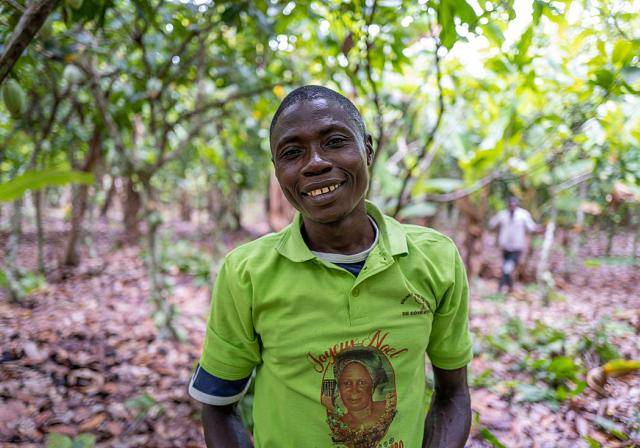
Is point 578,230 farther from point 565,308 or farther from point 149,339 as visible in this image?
point 149,339

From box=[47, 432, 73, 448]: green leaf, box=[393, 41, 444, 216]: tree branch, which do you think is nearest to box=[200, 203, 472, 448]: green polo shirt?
box=[393, 41, 444, 216]: tree branch

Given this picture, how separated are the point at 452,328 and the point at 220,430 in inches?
29.8

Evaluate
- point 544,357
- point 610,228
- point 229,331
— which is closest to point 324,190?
point 229,331

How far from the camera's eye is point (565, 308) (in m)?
5.29

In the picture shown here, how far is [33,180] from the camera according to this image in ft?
3.27

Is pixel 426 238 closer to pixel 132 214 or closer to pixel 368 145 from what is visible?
pixel 368 145

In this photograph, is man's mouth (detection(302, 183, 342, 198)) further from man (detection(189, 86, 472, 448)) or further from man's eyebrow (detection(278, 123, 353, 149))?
man's eyebrow (detection(278, 123, 353, 149))

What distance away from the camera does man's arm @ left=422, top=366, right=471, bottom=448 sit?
4.07 ft

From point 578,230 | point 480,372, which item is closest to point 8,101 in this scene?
point 480,372

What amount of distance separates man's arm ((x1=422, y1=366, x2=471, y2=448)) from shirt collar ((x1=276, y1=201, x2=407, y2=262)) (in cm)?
45

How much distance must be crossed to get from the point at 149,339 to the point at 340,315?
279cm

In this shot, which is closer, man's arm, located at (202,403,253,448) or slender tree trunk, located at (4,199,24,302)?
man's arm, located at (202,403,253,448)

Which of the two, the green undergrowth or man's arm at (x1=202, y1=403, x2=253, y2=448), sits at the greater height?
man's arm at (x1=202, y1=403, x2=253, y2=448)

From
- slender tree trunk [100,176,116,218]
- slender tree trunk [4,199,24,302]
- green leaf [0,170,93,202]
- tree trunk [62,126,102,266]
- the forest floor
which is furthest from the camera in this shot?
slender tree trunk [100,176,116,218]
